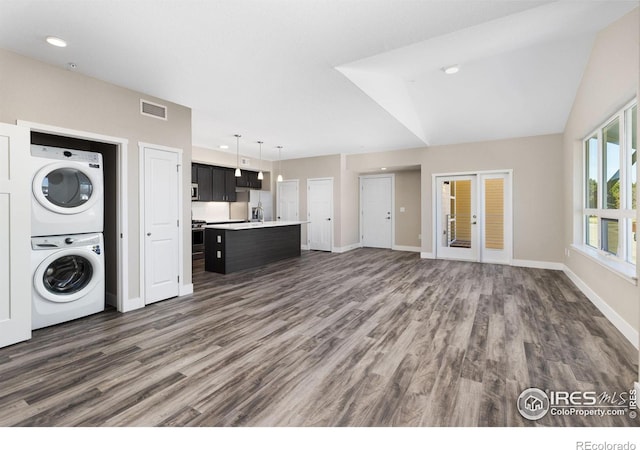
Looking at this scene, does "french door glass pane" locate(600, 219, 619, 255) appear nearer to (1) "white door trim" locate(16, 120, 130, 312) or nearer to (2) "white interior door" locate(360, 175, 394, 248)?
(2) "white interior door" locate(360, 175, 394, 248)

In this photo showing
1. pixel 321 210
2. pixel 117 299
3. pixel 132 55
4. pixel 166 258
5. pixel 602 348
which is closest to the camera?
pixel 602 348

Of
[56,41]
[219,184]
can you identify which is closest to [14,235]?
[56,41]

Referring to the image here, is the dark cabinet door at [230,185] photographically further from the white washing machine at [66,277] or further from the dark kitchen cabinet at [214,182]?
the white washing machine at [66,277]

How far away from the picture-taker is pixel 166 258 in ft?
13.1

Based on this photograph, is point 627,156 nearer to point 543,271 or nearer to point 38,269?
point 543,271

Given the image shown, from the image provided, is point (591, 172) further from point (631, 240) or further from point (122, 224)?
point (122, 224)

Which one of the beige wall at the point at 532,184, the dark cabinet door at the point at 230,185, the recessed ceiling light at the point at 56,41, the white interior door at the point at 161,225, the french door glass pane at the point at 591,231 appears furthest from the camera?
the dark cabinet door at the point at 230,185

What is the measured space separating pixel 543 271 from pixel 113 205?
6.72 m

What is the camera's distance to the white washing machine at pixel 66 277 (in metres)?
2.93

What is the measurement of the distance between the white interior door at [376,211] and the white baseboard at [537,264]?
3.13 meters

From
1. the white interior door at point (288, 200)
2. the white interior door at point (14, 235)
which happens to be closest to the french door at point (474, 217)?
the white interior door at point (288, 200)

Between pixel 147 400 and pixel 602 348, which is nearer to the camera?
pixel 147 400

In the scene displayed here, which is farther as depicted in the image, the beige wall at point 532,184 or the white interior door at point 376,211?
the white interior door at point 376,211

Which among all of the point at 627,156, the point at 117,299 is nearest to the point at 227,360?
the point at 117,299
